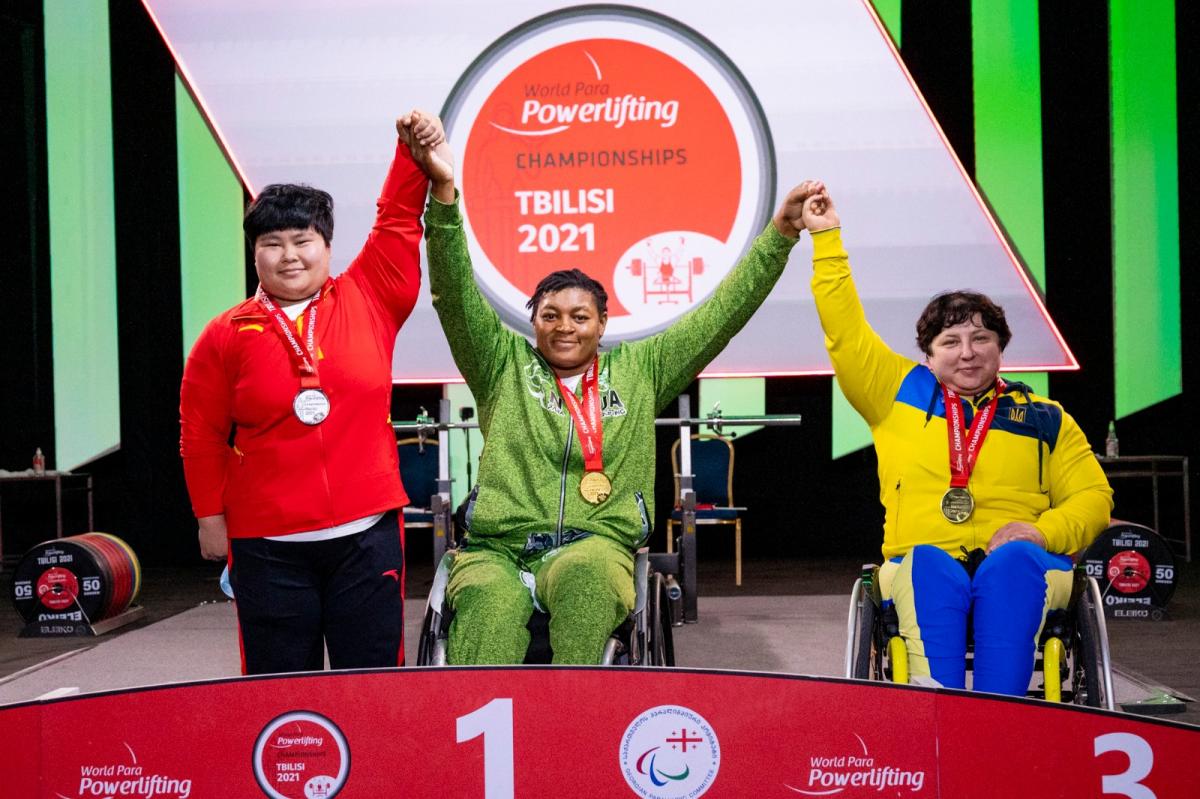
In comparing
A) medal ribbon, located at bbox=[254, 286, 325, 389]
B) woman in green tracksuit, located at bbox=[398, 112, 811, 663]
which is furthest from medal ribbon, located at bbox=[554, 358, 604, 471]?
medal ribbon, located at bbox=[254, 286, 325, 389]

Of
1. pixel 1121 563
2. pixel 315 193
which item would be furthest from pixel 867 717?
pixel 1121 563

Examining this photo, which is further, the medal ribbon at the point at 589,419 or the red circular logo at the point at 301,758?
the medal ribbon at the point at 589,419

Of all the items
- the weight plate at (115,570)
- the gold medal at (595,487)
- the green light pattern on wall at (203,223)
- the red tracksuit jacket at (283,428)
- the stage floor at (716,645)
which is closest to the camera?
the red tracksuit jacket at (283,428)

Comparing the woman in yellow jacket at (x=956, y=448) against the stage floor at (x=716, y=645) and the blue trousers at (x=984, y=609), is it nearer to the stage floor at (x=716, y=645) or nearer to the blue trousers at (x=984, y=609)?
the blue trousers at (x=984, y=609)

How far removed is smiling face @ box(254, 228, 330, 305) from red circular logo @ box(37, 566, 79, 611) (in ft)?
10.1

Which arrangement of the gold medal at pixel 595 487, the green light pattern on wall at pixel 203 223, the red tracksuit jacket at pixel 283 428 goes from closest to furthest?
the red tracksuit jacket at pixel 283 428 → the gold medal at pixel 595 487 → the green light pattern on wall at pixel 203 223

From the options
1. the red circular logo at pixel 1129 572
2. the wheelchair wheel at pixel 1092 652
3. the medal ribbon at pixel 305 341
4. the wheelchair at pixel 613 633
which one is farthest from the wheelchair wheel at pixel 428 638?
the red circular logo at pixel 1129 572

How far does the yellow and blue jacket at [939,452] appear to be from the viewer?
2107 mm

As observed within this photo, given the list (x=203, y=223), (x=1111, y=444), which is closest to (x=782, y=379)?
(x=1111, y=444)

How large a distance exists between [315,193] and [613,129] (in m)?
3.25

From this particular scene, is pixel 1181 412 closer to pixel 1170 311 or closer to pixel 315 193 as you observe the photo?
pixel 1170 311

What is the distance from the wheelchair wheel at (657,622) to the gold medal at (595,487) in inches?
8.3

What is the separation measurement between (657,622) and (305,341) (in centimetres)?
86

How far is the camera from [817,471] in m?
6.10
